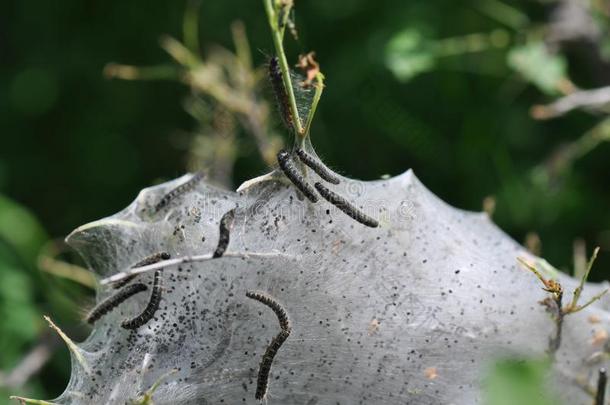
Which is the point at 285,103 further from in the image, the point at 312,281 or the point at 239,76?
the point at 239,76

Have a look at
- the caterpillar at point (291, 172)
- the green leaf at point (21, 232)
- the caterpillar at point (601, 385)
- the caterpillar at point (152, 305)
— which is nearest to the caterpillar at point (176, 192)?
the caterpillar at point (152, 305)

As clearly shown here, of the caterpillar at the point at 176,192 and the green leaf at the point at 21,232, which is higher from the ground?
the caterpillar at the point at 176,192

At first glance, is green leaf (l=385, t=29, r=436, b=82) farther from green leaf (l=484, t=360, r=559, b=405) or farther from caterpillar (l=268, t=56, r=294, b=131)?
green leaf (l=484, t=360, r=559, b=405)

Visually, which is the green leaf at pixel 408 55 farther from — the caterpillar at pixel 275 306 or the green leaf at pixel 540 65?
the caterpillar at pixel 275 306

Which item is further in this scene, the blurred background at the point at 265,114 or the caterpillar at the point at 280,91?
the blurred background at the point at 265,114

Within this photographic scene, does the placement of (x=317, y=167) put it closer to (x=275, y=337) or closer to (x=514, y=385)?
(x=275, y=337)

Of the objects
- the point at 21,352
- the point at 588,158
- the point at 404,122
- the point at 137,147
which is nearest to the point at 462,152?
the point at 404,122
